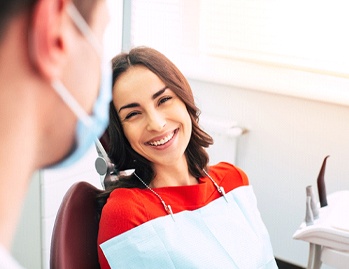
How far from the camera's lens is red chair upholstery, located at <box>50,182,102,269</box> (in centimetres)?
103

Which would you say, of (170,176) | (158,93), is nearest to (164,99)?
(158,93)

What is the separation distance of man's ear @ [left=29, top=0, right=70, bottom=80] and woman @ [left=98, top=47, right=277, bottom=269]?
0.84 metres

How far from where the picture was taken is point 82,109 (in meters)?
0.25

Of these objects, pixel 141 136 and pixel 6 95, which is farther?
pixel 141 136

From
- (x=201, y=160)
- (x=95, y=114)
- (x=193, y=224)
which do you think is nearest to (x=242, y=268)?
(x=193, y=224)

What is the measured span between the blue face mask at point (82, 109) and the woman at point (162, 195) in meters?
0.81

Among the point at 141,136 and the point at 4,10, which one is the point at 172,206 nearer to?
the point at 141,136

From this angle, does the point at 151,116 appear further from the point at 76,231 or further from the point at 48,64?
the point at 48,64

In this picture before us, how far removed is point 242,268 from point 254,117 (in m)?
1.01

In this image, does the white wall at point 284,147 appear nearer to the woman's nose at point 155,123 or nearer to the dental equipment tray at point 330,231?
the dental equipment tray at point 330,231

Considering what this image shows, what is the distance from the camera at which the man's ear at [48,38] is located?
Result: 223 mm

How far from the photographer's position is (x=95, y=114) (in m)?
0.26

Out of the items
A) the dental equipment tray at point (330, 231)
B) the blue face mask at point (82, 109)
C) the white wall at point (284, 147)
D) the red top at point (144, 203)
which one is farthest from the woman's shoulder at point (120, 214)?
the white wall at point (284, 147)

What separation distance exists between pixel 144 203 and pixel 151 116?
172 mm
